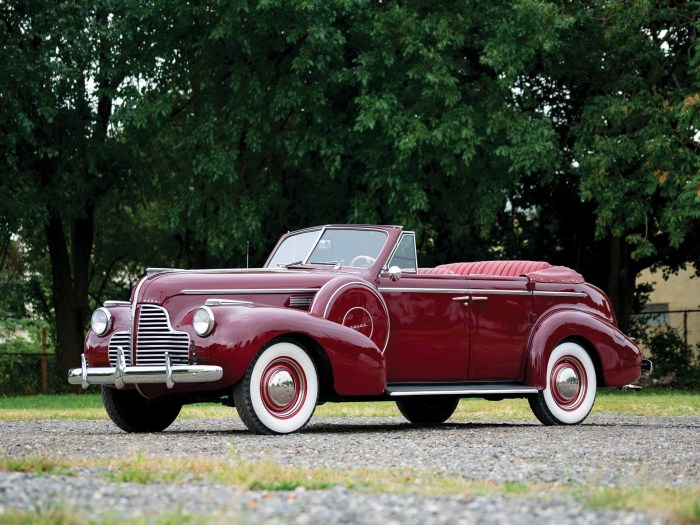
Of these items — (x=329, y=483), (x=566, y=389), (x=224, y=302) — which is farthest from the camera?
(x=566, y=389)

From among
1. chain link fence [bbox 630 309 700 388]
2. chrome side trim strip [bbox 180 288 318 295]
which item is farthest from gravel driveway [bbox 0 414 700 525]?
chain link fence [bbox 630 309 700 388]

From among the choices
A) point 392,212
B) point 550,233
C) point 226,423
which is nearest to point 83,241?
point 392,212

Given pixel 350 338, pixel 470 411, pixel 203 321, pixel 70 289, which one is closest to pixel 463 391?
pixel 350 338

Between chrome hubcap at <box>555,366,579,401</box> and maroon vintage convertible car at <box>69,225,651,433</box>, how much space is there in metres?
0.01

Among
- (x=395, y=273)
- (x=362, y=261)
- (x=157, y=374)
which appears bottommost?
(x=157, y=374)

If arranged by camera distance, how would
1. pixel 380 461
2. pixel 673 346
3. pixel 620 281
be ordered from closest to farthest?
pixel 380 461 → pixel 620 281 → pixel 673 346

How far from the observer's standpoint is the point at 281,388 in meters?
10.4

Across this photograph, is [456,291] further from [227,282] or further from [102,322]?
[102,322]

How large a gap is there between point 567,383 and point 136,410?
14.8ft

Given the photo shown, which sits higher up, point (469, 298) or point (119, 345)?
point (469, 298)

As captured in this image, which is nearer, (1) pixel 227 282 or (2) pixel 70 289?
(1) pixel 227 282

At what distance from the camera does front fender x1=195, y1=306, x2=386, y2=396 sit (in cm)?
1012

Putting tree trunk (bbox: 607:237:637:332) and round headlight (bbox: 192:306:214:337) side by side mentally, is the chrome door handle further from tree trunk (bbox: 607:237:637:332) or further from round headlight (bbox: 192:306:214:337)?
tree trunk (bbox: 607:237:637:332)

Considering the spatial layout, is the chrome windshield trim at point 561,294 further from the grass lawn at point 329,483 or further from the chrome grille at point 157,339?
the grass lawn at point 329,483
